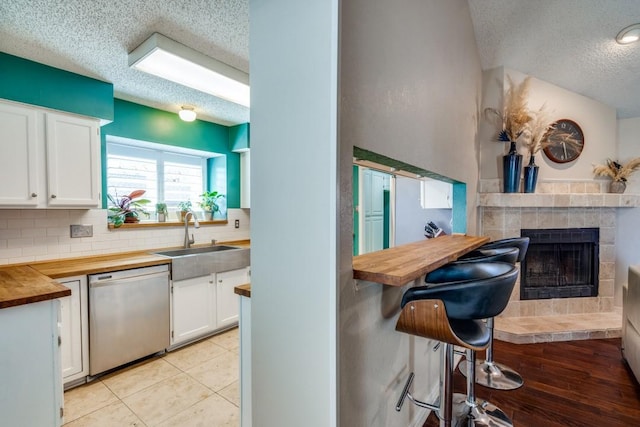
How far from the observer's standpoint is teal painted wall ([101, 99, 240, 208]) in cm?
294

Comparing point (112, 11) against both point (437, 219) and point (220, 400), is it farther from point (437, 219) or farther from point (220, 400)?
point (437, 219)

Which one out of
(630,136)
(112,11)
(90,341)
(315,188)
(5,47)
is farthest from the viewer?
(630,136)

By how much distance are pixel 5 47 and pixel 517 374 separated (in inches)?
176

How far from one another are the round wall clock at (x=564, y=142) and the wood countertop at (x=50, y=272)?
4224mm

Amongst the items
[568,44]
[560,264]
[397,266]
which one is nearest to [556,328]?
[560,264]

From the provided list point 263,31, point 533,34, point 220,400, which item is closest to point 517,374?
point 220,400

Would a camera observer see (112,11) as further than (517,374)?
No

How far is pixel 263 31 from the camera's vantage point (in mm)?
1026

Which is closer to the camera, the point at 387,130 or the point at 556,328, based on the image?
the point at 387,130

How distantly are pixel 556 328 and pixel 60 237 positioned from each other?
15.6 feet

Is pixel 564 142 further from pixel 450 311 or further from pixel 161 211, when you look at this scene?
pixel 161 211

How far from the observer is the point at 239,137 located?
3.84 meters

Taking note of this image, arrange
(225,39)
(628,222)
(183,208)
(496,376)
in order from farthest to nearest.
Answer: (183,208) < (628,222) < (496,376) < (225,39)

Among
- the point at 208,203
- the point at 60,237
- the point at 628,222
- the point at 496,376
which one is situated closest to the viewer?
the point at 496,376
